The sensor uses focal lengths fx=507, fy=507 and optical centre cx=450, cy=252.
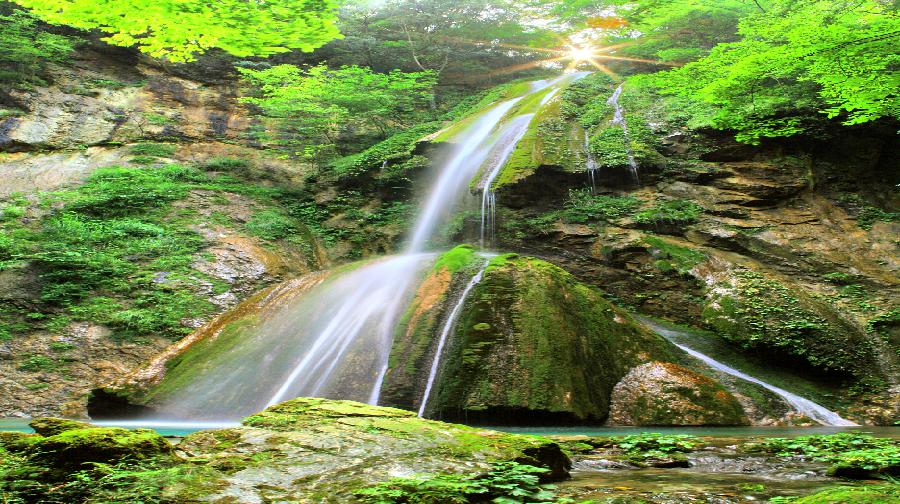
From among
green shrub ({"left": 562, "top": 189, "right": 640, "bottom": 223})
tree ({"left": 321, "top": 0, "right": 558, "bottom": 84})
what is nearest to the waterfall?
green shrub ({"left": 562, "top": 189, "right": 640, "bottom": 223})

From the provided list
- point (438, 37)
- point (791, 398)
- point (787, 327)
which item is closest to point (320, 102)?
point (438, 37)

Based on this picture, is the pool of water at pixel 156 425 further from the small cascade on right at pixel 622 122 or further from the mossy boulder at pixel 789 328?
the small cascade on right at pixel 622 122

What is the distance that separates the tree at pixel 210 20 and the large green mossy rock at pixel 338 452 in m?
3.74

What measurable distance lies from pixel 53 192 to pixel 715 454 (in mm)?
14404

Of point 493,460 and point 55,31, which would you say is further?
point 55,31

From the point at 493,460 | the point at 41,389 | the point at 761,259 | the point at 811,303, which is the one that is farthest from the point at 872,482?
the point at 41,389

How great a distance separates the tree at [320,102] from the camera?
585 inches

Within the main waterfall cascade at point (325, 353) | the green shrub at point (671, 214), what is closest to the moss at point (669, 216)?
the green shrub at point (671, 214)

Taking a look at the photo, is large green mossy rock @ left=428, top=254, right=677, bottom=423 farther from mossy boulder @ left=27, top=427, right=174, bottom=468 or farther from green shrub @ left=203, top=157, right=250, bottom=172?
green shrub @ left=203, top=157, right=250, bottom=172

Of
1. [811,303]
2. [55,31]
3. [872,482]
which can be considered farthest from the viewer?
[55,31]

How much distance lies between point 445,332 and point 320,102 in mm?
10509

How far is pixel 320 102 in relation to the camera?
15.5 m

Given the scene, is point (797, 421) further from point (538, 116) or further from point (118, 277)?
point (118, 277)

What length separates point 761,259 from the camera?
35.6ft
